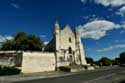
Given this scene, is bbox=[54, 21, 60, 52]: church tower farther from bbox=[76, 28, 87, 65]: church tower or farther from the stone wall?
the stone wall

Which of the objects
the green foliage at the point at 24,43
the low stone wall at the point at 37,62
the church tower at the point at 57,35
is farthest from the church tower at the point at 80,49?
the low stone wall at the point at 37,62

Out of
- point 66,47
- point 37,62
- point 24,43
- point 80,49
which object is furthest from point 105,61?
point 37,62

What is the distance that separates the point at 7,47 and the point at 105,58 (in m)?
68.4

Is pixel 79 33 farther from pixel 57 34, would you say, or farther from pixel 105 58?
pixel 105 58

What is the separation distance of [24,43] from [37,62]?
13.1 metres

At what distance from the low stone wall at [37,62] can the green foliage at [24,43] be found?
914 centimetres

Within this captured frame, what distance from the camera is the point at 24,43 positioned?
2367 inches

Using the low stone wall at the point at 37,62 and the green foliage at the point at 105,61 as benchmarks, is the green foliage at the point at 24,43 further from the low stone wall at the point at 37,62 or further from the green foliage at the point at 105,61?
the green foliage at the point at 105,61

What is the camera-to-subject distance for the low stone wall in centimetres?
4641

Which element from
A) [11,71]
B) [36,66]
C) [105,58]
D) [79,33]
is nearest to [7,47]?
[36,66]

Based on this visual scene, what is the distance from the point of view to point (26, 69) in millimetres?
45812

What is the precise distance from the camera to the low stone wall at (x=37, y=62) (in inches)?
1827

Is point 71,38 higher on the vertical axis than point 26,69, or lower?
higher

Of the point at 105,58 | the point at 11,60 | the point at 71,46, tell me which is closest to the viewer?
the point at 11,60
